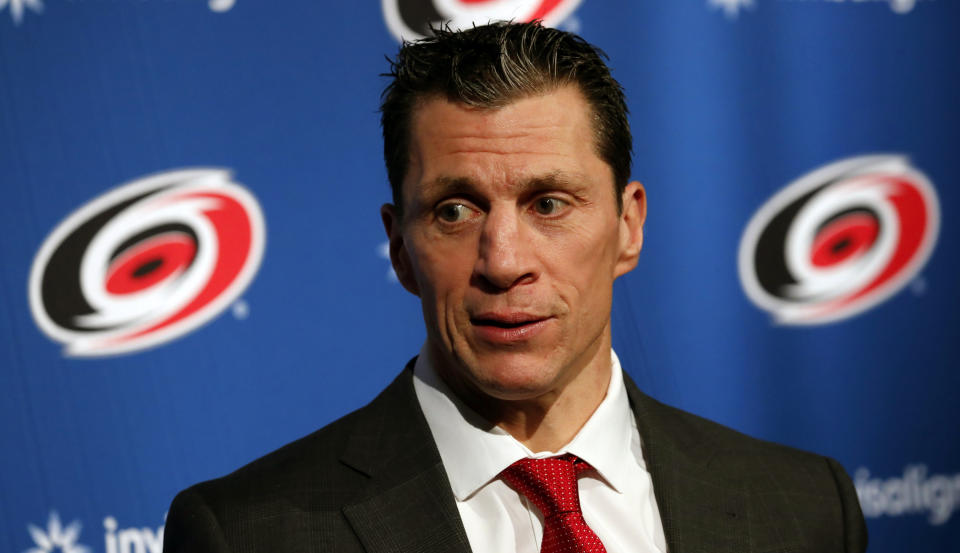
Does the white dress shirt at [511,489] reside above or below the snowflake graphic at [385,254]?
below

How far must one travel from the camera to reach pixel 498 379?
1663 millimetres

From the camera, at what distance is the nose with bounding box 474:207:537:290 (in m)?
1.63

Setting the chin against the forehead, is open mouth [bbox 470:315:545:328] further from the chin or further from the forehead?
the forehead

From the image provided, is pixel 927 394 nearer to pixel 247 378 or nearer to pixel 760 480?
pixel 760 480

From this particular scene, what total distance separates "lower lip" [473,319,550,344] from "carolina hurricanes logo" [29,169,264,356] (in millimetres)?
1045

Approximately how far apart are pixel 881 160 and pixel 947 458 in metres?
0.87

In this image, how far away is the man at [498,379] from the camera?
1662 mm

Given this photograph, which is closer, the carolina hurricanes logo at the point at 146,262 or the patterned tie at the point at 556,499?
the patterned tie at the point at 556,499

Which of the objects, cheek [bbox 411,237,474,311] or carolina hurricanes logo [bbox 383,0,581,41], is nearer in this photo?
cheek [bbox 411,237,474,311]

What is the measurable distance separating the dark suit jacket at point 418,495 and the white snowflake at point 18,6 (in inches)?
48.8

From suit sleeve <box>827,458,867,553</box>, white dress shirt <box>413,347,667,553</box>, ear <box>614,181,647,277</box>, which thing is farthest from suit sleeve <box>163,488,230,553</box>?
suit sleeve <box>827,458,867,553</box>

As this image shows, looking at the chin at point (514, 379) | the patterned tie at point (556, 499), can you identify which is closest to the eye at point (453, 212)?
the chin at point (514, 379)

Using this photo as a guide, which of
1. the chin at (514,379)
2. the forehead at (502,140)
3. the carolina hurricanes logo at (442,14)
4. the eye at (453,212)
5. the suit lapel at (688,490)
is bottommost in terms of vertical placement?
the suit lapel at (688,490)

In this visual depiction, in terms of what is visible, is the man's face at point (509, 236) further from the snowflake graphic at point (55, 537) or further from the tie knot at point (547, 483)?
the snowflake graphic at point (55, 537)
